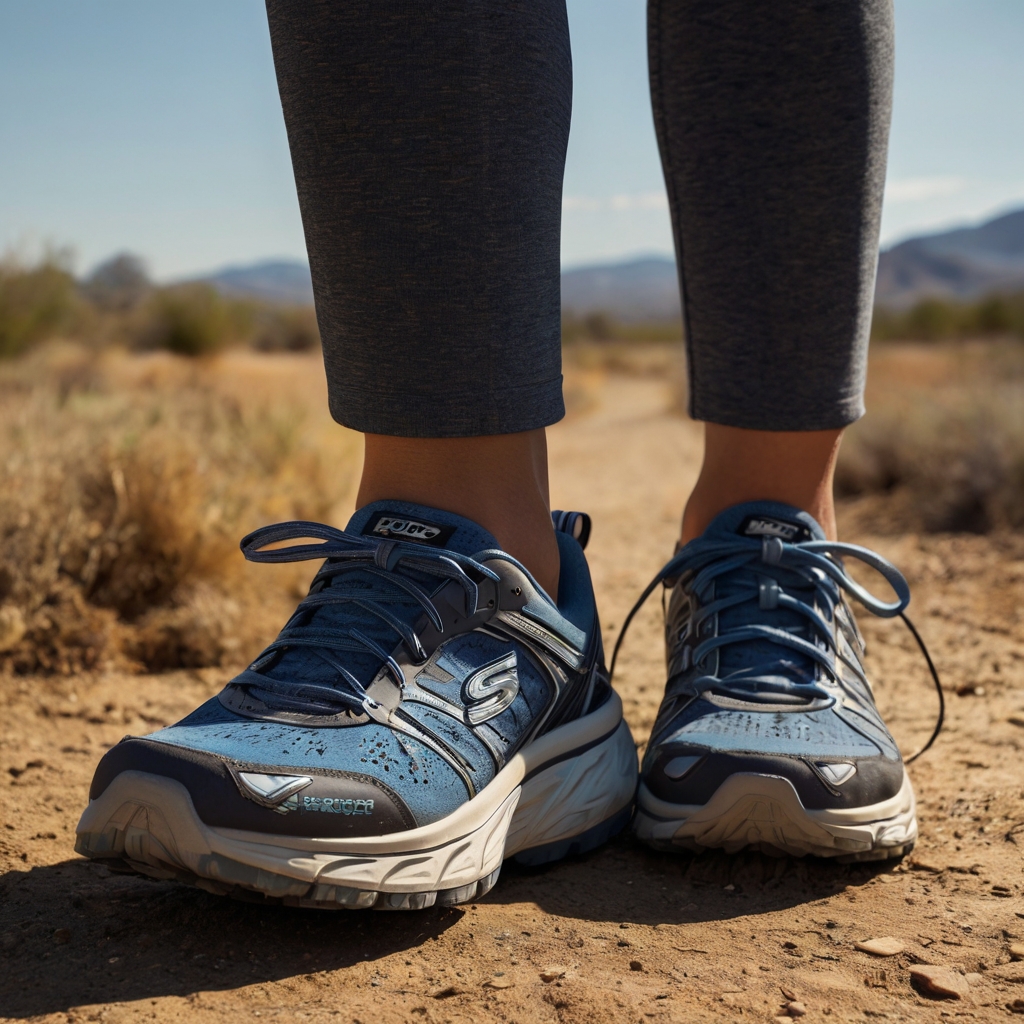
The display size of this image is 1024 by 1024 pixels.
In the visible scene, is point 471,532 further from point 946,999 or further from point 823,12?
point 823,12

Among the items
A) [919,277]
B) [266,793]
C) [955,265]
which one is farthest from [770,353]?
[955,265]

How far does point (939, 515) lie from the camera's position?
4.15 m

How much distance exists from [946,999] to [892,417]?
508 cm

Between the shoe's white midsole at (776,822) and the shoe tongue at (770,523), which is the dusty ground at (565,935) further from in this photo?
the shoe tongue at (770,523)

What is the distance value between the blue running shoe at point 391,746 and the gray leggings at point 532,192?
194 millimetres

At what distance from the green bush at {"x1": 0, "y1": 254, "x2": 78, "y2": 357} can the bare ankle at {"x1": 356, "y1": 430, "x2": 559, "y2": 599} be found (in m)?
10.5

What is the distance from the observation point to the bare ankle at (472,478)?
4.04ft

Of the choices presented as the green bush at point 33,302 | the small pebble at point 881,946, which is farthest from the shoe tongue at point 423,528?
the green bush at point 33,302

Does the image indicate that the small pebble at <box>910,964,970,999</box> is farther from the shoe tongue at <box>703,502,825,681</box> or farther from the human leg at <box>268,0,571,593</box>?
the human leg at <box>268,0,571,593</box>

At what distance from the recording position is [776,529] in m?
1.46

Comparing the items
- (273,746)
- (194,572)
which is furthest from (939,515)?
(273,746)

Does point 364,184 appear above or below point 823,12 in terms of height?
below

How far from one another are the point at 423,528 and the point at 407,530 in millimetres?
20

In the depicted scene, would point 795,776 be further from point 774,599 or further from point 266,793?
point 266,793
